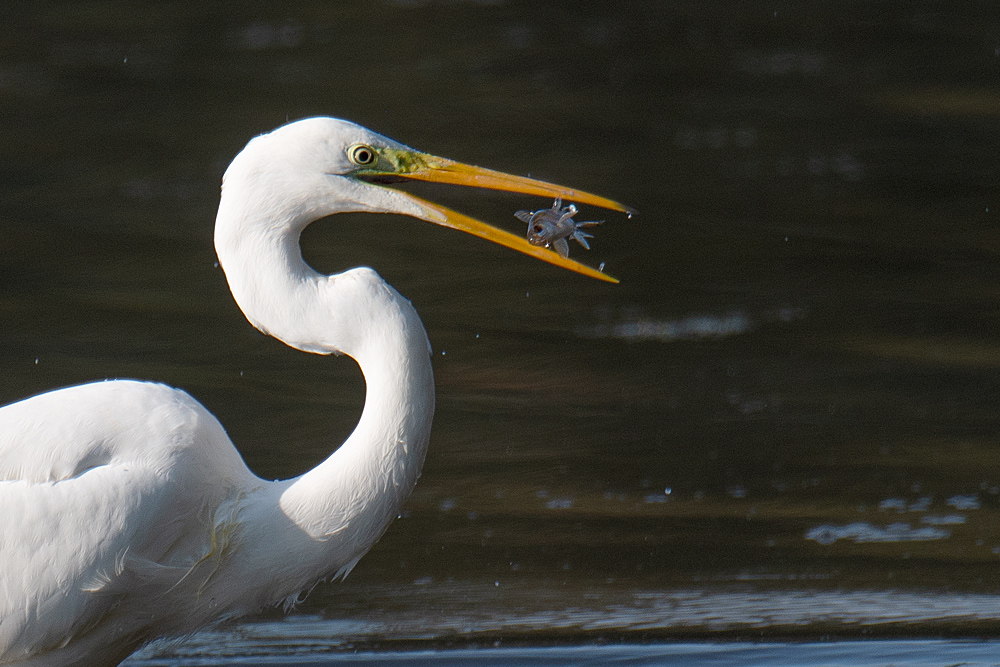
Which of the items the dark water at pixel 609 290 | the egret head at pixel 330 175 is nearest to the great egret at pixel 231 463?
the egret head at pixel 330 175

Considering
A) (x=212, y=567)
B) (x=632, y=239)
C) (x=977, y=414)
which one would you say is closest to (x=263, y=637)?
(x=212, y=567)

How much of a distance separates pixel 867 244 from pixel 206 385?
3368 millimetres

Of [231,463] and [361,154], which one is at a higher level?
[361,154]

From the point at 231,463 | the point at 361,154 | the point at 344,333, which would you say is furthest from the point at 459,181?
the point at 231,463

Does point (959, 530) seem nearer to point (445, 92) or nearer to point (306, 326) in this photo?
point (306, 326)

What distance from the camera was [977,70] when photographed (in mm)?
9391

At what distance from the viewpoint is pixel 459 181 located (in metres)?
3.34

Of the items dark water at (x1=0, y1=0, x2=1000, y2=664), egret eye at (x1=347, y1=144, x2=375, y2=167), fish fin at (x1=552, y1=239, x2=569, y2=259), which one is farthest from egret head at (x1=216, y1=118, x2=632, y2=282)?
dark water at (x1=0, y1=0, x2=1000, y2=664)

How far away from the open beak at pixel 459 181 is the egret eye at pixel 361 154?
2 centimetres

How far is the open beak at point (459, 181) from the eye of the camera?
3275 millimetres

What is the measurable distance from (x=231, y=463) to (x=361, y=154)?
32.1 inches

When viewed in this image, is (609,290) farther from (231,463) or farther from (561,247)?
(231,463)

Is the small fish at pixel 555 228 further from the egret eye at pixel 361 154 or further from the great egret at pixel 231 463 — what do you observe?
the egret eye at pixel 361 154

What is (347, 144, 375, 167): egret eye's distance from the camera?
10.6ft
